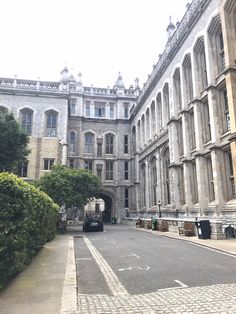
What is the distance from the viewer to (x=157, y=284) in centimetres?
721

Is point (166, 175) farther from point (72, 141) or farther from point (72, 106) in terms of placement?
point (72, 106)

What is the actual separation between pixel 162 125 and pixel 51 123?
15446 millimetres

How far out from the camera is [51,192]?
27.0 metres

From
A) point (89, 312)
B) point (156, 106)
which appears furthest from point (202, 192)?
point (89, 312)

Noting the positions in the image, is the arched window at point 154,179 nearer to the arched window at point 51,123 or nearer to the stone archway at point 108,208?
the stone archway at point 108,208

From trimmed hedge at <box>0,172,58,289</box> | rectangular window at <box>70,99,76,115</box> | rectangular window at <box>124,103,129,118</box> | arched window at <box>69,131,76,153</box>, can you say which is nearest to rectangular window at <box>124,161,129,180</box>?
rectangular window at <box>124,103,129,118</box>

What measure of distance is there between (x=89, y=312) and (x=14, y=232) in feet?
10.5

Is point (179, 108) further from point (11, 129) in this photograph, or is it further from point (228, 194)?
point (11, 129)

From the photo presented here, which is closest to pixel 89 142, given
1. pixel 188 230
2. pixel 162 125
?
pixel 162 125

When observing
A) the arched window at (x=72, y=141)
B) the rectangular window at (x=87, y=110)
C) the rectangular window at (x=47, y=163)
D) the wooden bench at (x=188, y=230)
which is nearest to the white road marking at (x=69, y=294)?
the wooden bench at (x=188, y=230)

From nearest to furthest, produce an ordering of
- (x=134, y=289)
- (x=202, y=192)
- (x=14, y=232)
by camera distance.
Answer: (x=134, y=289)
(x=14, y=232)
(x=202, y=192)

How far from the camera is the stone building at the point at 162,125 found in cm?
2144

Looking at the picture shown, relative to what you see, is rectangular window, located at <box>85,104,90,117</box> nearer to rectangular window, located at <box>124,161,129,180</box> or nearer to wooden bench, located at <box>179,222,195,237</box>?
rectangular window, located at <box>124,161,129,180</box>

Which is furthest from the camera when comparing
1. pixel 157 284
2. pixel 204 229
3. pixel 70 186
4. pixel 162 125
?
pixel 162 125
